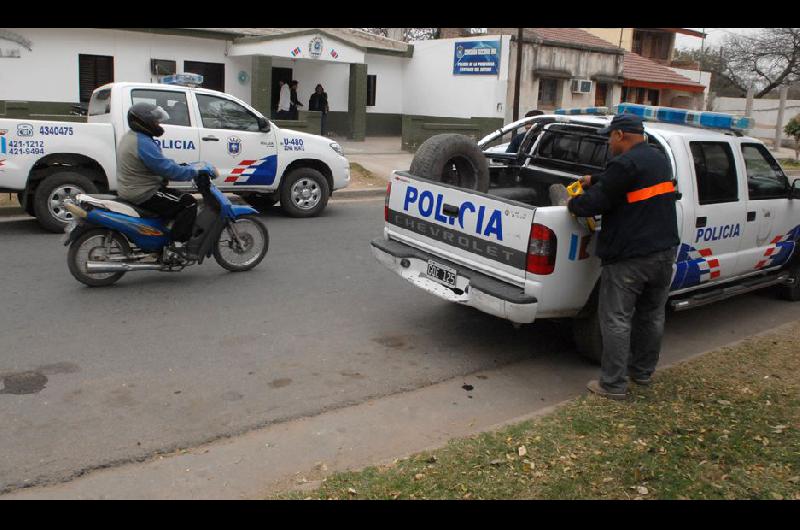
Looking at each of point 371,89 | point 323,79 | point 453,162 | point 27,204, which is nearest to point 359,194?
point 27,204

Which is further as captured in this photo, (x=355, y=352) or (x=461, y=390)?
(x=355, y=352)

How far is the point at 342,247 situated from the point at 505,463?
225 inches

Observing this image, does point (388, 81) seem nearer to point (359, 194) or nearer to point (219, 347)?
point (359, 194)

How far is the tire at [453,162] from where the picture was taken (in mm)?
6090

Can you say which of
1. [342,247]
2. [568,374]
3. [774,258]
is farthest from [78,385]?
[774,258]

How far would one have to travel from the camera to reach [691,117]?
6328mm

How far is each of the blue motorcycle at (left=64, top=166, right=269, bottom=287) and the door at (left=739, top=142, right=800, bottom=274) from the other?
16.0ft

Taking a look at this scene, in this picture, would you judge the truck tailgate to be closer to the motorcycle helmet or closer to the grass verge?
the grass verge

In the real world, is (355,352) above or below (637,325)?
below

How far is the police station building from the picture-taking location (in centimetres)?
1944

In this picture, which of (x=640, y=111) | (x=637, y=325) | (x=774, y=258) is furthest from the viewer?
(x=774, y=258)

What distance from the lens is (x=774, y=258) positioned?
704 cm

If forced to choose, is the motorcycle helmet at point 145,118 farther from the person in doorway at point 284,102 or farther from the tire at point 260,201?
the person in doorway at point 284,102

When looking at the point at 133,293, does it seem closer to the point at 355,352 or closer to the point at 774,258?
the point at 355,352
